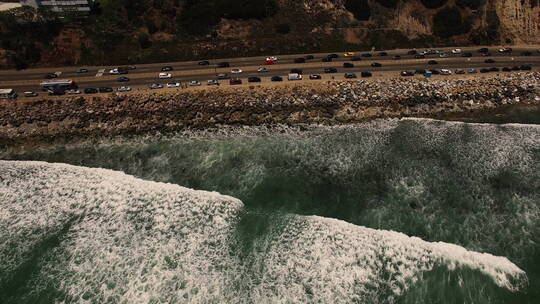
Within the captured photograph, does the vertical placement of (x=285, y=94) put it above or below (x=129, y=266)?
above

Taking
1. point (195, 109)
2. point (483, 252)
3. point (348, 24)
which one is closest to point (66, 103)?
point (195, 109)

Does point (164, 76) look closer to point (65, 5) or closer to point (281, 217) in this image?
point (65, 5)

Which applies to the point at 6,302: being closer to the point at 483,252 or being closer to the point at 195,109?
the point at 195,109

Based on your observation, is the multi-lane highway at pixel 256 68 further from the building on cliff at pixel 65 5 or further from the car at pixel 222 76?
the building on cliff at pixel 65 5

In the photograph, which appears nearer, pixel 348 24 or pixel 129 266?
pixel 129 266

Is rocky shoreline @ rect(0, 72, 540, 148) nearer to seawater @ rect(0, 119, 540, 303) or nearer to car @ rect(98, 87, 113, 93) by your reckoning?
car @ rect(98, 87, 113, 93)

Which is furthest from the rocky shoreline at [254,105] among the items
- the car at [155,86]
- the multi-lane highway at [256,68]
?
the multi-lane highway at [256,68]

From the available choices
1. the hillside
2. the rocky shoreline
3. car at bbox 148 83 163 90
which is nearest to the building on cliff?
the hillside
